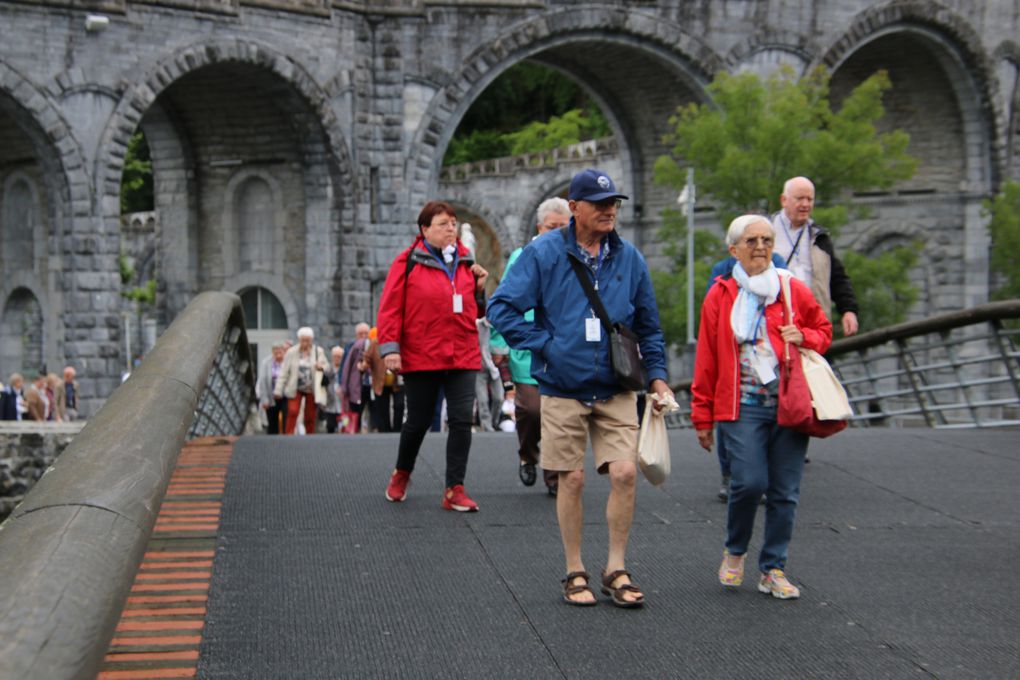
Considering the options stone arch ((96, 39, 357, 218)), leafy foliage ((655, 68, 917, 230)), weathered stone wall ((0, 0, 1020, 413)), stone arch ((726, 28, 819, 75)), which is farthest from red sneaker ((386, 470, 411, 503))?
stone arch ((726, 28, 819, 75))

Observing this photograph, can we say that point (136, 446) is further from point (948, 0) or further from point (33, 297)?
point (948, 0)

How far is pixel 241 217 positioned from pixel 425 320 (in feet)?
69.8

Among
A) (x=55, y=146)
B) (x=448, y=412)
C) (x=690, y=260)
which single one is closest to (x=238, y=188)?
(x=55, y=146)

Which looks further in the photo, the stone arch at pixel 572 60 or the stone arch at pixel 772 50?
the stone arch at pixel 772 50

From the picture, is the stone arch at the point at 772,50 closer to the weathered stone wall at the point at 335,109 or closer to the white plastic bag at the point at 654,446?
the weathered stone wall at the point at 335,109

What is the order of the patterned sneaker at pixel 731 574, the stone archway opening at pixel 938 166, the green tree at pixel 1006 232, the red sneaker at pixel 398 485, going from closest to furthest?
the patterned sneaker at pixel 731 574 → the red sneaker at pixel 398 485 → the green tree at pixel 1006 232 → the stone archway opening at pixel 938 166

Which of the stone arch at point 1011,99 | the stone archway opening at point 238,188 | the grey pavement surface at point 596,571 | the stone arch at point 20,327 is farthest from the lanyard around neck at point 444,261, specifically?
the stone arch at point 1011,99

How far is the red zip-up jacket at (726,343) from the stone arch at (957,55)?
80.2 ft

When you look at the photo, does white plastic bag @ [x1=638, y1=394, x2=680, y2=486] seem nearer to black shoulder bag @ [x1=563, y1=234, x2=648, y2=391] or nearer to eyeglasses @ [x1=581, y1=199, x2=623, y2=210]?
black shoulder bag @ [x1=563, y1=234, x2=648, y2=391]

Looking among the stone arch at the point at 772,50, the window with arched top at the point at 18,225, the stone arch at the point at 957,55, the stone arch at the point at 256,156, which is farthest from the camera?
the stone arch at the point at 957,55

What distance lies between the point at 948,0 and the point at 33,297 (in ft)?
63.2

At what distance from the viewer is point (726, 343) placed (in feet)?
20.0

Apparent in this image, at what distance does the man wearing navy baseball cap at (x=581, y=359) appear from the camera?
5844 millimetres

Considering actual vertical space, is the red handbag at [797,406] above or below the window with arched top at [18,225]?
below
